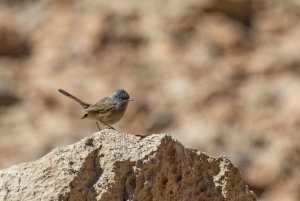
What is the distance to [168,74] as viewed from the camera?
18.1 m

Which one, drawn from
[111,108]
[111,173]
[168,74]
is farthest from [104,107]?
[168,74]

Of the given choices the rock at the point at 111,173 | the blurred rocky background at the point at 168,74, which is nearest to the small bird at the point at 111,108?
the rock at the point at 111,173

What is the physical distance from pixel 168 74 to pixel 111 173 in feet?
45.4

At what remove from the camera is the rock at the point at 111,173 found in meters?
4.25

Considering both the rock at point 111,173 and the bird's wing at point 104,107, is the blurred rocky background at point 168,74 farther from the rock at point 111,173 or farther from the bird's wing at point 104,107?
the rock at point 111,173

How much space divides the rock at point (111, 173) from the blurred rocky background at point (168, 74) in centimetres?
1086

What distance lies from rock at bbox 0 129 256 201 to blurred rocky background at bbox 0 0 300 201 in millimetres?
10858

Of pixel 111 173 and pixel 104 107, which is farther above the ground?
pixel 104 107

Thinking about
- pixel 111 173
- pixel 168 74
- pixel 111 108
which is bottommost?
pixel 111 173

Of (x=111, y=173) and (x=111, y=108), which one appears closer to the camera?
(x=111, y=173)

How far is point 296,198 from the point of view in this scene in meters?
15.1

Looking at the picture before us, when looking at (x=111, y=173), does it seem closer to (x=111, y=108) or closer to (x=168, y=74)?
(x=111, y=108)

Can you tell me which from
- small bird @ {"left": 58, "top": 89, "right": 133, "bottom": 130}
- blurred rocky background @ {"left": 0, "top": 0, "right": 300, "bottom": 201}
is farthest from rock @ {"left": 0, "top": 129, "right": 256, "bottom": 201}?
blurred rocky background @ {"left": 0, "top": 0, "right": 300, "bottom": 201}

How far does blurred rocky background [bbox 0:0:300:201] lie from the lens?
1627cm
